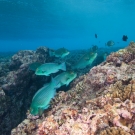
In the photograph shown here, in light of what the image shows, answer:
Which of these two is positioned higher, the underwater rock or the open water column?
the open water column

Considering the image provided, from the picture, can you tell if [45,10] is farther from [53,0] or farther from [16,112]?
[16,112]

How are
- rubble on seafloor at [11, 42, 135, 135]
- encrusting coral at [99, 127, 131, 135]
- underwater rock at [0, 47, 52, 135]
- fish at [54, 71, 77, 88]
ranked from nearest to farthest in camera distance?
encrusting coral at [99, 127, 131, 135] < rubble on seafloor at [11, 42, 135, 135] < fish at [54, 71, 77, 88] < underwater rock at [0, 47, 52, 135]

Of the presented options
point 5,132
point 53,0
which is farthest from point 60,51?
point 53,0

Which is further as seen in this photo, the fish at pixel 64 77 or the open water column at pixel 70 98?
the fish at pixel 64 77

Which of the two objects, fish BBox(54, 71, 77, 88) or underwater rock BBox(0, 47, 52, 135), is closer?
fish BBox(54, 71, 77, 88)

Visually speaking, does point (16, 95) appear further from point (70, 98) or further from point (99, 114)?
point (99, 114)

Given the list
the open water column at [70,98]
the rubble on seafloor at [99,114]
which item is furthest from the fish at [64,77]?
the rubble on seafloor at [99,114]

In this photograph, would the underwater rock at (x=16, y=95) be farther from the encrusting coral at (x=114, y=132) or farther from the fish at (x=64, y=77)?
the encrusting coral at (x=114, y=132)

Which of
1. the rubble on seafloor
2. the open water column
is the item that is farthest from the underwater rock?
the rubble on seafloor

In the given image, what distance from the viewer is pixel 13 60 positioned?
10344 millimetres

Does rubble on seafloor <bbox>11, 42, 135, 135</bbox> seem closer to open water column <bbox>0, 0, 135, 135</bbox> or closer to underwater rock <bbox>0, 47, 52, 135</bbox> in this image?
open water column <bbox>0, 0, 135, 135</bbox>

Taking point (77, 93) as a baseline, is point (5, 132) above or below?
below

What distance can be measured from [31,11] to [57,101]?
1260 inches

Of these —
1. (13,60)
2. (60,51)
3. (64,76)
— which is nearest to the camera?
(64,76)
